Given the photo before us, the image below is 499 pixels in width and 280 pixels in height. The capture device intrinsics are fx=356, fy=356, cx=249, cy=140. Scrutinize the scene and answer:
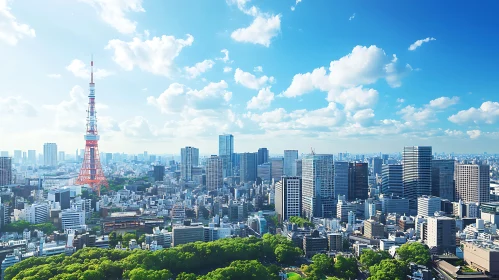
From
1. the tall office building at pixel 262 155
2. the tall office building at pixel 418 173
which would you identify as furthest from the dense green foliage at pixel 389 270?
the tall office building at pixel 262 155

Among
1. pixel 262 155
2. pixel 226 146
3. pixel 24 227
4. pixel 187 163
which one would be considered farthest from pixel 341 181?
pixel 226 146

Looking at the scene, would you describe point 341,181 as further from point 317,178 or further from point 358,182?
point 317,178

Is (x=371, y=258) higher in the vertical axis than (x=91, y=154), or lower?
lower

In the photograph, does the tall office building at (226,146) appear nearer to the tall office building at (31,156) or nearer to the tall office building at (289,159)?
the tall office building at (289,159)

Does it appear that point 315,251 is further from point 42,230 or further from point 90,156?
point 90,156

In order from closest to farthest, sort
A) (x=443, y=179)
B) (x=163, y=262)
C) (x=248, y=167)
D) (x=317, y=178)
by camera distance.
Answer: (x=163, y=262) < (x=317, y=178) < (x=443, y=179) < (x=248, y=167)

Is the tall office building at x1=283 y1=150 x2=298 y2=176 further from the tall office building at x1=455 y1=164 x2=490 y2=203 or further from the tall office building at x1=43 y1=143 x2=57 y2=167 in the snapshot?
the tall office building at x1=43 y1=143 x2=57 y2=167
